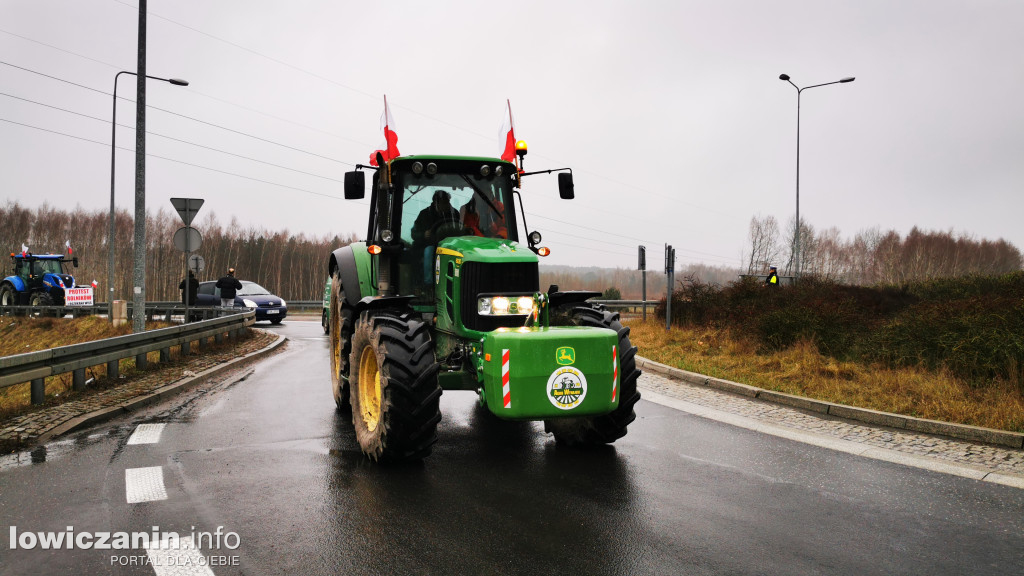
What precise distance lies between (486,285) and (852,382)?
6.17 m

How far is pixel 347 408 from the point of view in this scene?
802cm

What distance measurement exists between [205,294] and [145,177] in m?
11.8

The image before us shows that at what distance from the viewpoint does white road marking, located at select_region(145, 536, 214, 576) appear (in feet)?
11.6

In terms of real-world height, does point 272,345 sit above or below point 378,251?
below

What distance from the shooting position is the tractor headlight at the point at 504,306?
584cm

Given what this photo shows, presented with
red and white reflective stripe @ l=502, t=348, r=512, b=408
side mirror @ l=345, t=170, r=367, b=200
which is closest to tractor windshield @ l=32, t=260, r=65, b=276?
side mirror @ l=345, t=170, r=367, b=200

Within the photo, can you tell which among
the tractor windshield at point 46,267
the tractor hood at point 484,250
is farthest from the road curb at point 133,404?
the tractor windshield at point 46,267

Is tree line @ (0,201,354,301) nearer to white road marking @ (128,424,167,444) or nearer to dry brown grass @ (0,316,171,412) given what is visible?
dry brown grass @ (0,316,171,412)

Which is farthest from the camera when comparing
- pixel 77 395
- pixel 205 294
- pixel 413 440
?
pixel 205 294

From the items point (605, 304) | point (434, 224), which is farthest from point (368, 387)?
point (605, 304)

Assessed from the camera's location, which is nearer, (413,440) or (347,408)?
(413,440)

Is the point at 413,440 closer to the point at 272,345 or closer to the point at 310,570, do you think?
the point at 310,570

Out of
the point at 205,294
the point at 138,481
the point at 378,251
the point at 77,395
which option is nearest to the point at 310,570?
the point at 138,481

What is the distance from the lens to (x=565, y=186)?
719 cm
